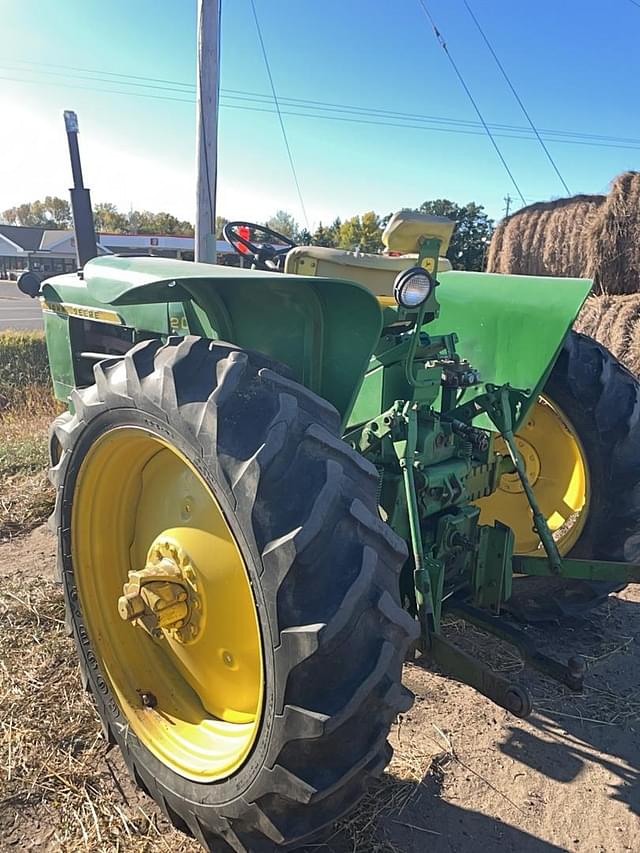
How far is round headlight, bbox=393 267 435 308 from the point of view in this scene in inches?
79.5

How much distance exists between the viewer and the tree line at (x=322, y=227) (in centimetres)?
1284

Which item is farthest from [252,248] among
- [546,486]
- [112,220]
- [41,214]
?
[41,214]

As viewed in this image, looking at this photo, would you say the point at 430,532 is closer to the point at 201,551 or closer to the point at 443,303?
the point at 201,551

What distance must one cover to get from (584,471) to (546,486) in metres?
0.27

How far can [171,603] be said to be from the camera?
6.04 ft

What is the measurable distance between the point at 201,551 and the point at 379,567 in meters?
0.60

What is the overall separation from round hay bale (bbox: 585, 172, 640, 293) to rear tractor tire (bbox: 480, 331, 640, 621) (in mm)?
6736

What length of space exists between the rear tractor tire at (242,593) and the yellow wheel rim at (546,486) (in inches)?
61.2

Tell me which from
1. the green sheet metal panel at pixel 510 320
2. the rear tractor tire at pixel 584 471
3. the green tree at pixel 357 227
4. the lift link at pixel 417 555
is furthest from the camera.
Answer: the green tree at pixel 357 227

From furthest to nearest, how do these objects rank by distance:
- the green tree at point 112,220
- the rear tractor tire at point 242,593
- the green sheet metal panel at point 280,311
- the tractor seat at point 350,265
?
the green tree at point 112,220 → the tractor seat at point 350,265 → the green sheet metal panel at point 280,311 → the rear tractor tire at point 242,593

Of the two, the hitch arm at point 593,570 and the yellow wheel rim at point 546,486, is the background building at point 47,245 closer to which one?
the yellow wheel rim at point 546,486

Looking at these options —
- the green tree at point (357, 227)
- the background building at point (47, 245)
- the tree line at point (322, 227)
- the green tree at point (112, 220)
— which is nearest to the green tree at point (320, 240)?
the tree line at point (322, 227)

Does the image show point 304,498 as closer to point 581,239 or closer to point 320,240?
point 581,239

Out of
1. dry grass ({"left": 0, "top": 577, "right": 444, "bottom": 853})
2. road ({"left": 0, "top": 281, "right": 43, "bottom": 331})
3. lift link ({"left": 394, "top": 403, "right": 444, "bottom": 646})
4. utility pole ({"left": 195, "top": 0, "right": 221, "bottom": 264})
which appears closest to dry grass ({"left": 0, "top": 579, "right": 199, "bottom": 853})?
dry grass ({"left": 0, "top": 577, "right": 444, "bottom": 853})
